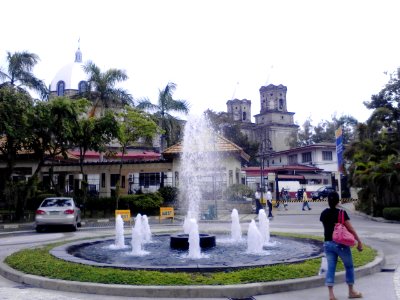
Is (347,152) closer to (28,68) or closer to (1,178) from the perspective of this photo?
(28,68)

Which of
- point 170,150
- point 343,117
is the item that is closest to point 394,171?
point 170,150

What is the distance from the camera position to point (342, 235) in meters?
7.00

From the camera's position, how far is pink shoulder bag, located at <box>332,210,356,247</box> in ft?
22.9

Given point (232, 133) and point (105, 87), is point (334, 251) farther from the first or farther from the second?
point (232, 133)

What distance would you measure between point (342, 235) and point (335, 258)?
1.52ft

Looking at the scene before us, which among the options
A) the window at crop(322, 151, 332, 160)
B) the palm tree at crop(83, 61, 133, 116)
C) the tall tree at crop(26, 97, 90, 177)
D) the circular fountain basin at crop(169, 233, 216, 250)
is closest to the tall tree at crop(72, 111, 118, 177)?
the tall tree at crop(26, 97, 90, 177)

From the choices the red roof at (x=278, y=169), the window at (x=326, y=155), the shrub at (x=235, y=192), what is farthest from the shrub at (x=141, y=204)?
the window at (x=326, y=155)

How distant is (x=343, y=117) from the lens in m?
81.2

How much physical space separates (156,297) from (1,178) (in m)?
33.8

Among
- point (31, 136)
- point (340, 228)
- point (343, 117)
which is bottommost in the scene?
point (340, 228)

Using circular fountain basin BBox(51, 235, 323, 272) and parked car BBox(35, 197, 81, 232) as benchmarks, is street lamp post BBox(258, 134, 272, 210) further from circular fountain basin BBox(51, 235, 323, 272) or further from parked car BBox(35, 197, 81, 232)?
circular fountain basin BBox(51, 235, 323, 272)

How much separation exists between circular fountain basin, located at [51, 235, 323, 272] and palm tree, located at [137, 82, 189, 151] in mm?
25930

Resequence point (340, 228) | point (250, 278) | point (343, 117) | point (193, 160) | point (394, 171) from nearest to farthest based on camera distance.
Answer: point (340, 228) → point (250, 278) → point (394, 171) → point (193, 160) → point (343, 117)

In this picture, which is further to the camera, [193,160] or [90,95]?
[90,95]
